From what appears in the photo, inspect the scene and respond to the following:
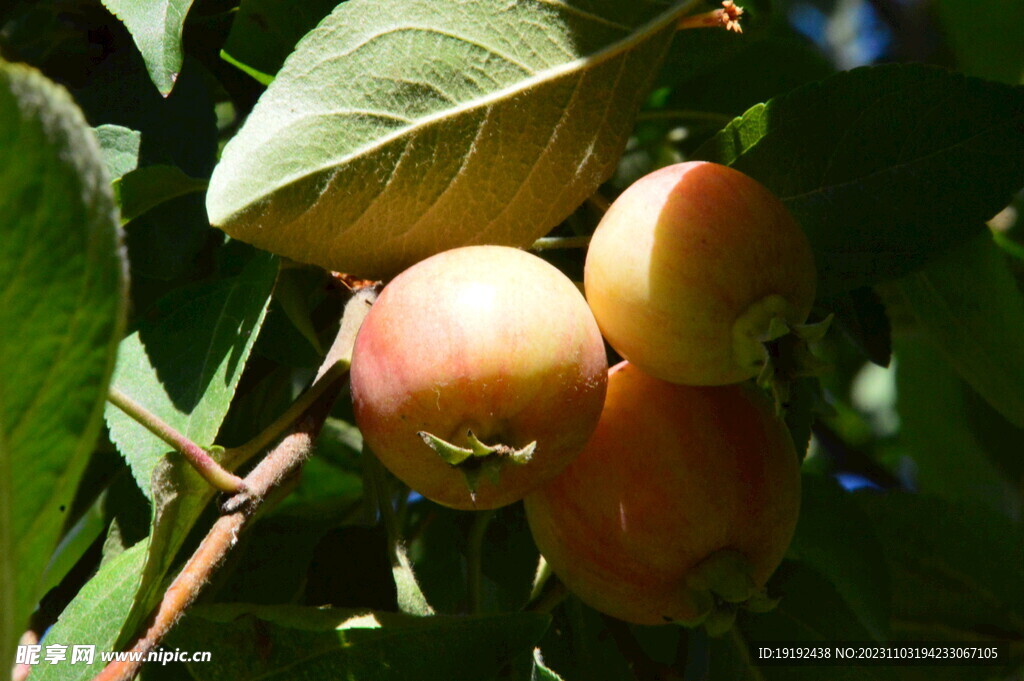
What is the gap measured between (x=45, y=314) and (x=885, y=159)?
0.71 metres

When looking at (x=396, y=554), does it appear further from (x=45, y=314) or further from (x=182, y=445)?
(x=45, y=314)

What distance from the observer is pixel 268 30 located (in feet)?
3.07

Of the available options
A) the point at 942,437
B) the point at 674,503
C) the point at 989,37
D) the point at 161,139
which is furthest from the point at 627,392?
the point at 942,437

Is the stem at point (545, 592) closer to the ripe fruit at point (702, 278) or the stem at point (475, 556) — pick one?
the stem at point (475, 556)

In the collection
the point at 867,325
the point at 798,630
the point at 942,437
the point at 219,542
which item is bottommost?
the point at 942,437

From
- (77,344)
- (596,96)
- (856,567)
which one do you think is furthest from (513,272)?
→ (856,567)

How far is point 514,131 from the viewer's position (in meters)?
0.82

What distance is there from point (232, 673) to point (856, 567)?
28.7 inches

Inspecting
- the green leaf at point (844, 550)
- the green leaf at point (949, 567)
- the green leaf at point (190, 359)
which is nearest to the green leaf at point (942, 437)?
the green leaf at point (949, 567)

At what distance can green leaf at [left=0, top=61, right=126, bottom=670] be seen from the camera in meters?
0.43

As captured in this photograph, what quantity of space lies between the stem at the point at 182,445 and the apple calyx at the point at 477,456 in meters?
0.18

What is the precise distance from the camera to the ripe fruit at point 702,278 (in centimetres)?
72

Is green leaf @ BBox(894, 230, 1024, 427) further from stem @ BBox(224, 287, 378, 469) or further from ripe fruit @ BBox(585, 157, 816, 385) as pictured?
stem @ BBox(224, 287, 378, 469)

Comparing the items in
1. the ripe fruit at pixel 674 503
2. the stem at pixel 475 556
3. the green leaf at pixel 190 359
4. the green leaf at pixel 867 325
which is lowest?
the stem at pixel 475 556
